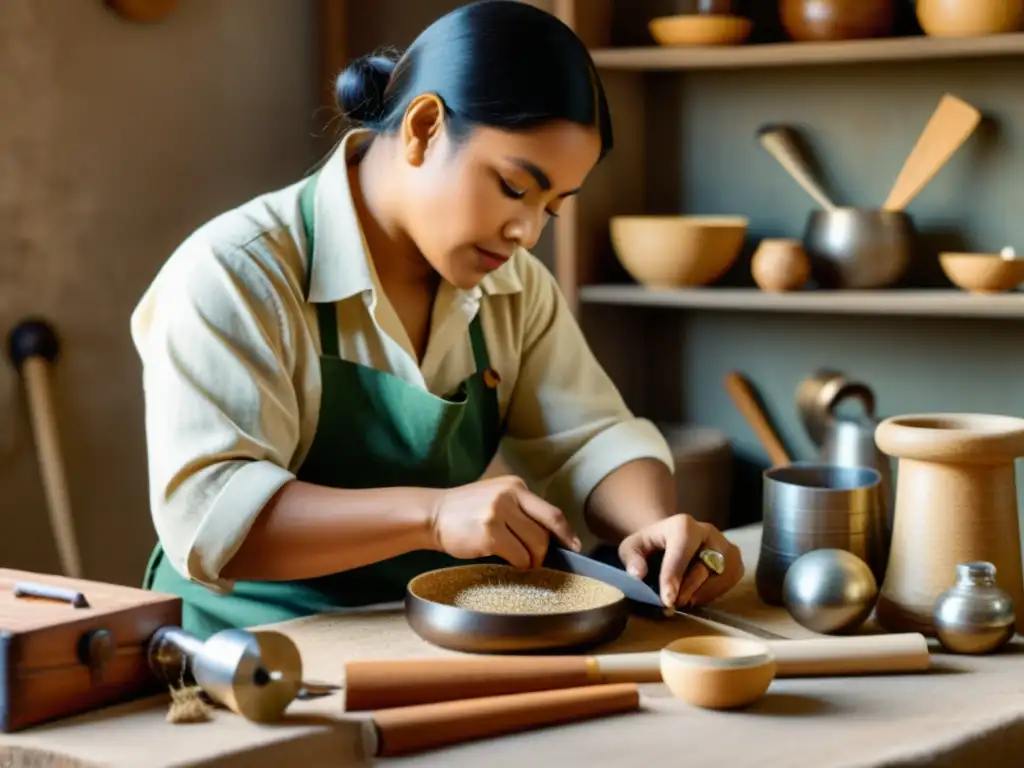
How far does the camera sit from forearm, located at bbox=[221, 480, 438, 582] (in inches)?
61.6

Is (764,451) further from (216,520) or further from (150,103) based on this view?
(216,520)

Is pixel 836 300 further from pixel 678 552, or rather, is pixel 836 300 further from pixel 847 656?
pixel 847 656

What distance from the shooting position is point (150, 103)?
306 cm

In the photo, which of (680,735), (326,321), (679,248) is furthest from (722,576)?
(679,248)

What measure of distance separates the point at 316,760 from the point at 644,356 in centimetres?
221

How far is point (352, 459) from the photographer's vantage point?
1.81m

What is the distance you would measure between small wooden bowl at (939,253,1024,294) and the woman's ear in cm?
132

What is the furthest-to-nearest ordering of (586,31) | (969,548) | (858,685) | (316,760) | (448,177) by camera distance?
(586,31) < (448,177) < (969,548) < (858,685) < (316,760)

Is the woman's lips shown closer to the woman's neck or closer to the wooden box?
the woman's neck

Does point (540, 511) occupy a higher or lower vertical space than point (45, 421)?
higher

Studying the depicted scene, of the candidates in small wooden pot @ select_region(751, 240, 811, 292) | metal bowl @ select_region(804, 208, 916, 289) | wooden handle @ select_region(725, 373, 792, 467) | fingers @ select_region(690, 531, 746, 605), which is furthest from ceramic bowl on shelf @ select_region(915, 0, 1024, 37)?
fingers @ select_region(690, 531, 746, 605)

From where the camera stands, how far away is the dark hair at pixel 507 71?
5.36 ft

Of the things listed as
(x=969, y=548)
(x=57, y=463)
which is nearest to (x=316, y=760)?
(x=969, y=548)

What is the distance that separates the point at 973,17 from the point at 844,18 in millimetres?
253
